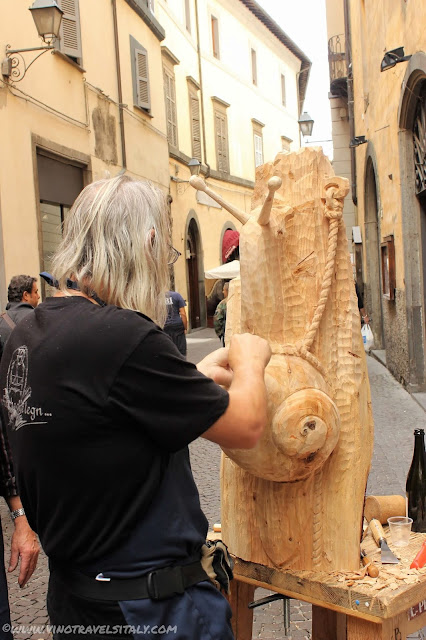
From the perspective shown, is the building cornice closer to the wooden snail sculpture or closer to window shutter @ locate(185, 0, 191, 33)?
window shutter @ locate(185, 0, 191, 33)

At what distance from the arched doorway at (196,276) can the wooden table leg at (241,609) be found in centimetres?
1567

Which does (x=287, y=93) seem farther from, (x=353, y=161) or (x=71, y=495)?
(x=71, y=495)

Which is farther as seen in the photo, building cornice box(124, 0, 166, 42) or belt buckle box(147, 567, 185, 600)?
building cornice box(124, 0, 166, 42)

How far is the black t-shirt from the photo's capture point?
1.29 metres

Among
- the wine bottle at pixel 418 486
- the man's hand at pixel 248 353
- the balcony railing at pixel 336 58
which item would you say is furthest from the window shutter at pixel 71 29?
the man's hand at pixel 248 353

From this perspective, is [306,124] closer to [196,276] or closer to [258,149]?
[196,276]

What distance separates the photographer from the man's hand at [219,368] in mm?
1790

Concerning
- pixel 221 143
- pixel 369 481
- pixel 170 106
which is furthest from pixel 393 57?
pixel 221 143

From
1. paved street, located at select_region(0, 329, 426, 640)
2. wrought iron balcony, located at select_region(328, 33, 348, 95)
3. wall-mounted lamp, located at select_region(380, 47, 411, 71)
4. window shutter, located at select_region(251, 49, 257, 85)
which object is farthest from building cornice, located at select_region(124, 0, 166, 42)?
window shutter, located at select_region(251, 49, 257, 85)

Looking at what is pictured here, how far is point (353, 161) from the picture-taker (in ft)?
A: 46.6

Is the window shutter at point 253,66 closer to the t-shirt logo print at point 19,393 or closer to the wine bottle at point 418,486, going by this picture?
the wine bottle at point 418,486

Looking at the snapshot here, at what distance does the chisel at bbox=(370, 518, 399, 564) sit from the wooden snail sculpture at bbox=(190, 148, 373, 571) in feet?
0.36

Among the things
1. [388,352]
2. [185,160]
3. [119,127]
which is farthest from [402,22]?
[185,160]

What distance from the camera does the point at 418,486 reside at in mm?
2520
